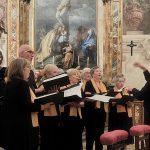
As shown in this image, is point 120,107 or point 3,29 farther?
point 3,29

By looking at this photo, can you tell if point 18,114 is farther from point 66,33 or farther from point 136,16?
point 136,16

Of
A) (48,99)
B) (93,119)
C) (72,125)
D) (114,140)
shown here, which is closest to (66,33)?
(93,119)

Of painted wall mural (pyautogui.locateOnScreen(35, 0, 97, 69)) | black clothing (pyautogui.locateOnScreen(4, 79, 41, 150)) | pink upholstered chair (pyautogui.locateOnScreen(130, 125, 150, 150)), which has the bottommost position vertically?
pink upholstered chair (pyautogui.locateOnScreen(130, 125, 150, 150))

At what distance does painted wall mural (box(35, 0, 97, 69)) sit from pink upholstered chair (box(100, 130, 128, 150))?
6.48m

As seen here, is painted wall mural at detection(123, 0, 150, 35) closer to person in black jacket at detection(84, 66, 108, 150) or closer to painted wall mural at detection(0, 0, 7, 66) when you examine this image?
painted wall mural at detection(0, 0, 7, 66)

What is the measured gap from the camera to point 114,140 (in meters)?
6.60

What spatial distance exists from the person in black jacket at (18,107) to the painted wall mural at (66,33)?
25.7ft

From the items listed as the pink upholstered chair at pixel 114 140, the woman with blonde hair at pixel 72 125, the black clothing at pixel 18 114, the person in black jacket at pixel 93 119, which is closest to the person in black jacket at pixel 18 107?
the black clothing at pixel 18 114

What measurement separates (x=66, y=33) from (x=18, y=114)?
8.45 m

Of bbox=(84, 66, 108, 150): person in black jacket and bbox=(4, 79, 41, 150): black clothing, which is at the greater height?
bbox=(4, 79, 41, 150): black clothing

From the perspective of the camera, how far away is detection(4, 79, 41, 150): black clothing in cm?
517

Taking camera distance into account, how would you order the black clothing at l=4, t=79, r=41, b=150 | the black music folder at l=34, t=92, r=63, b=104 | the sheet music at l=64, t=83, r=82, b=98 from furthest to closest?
the sheet music at l=64, t=83, r=82, b=98 → the black music folder at l=34, t=92, r=63, b=104 → the black clothing at l=4, t=79, r=41, b=150

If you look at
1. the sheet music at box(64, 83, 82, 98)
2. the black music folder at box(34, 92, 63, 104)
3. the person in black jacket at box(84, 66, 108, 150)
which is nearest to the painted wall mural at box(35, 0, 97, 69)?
the person in black jacket at box(84, 66, 108, 150)

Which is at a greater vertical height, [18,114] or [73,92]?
[73,92]
